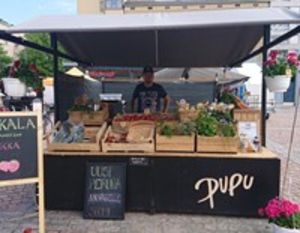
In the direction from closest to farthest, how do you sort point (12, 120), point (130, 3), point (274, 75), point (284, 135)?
point (12, 120), point (274, 75), point (284, 135), point (130, 3)

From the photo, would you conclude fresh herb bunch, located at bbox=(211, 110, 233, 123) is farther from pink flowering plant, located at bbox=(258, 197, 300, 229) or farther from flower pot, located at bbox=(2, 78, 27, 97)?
flower pot, located at bbox=(2, 78, 27, 97)

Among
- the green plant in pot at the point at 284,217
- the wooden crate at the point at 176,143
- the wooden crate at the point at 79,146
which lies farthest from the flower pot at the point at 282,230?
the wooden crate at the point at 79,146

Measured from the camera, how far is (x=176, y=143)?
4.73 meters

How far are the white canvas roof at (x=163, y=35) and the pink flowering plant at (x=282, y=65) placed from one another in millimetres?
540

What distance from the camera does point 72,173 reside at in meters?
4.84

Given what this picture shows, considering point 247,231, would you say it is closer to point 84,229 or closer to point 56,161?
point 84,229

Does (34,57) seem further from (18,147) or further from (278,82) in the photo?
(278,82)

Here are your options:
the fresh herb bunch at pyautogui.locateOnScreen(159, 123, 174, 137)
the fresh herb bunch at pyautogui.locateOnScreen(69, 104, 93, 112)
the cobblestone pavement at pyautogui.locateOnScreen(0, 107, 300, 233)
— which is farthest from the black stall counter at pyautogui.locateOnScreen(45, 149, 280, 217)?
the fresh herb bunch at pyautogui.locateOnScreen(69, 104, 93, 112)

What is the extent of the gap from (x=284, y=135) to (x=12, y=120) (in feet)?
35.1

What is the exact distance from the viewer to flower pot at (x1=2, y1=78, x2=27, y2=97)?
15.5 ft

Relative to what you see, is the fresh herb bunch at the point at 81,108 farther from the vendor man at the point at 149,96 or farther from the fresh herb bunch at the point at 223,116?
the fresh herb bunch at the point at 223,116

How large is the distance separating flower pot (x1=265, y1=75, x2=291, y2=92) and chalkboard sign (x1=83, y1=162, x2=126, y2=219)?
190 centimetres

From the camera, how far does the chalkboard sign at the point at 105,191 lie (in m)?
4.65

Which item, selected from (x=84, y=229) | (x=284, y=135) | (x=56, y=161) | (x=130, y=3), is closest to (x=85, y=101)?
(x=56, y=161)
